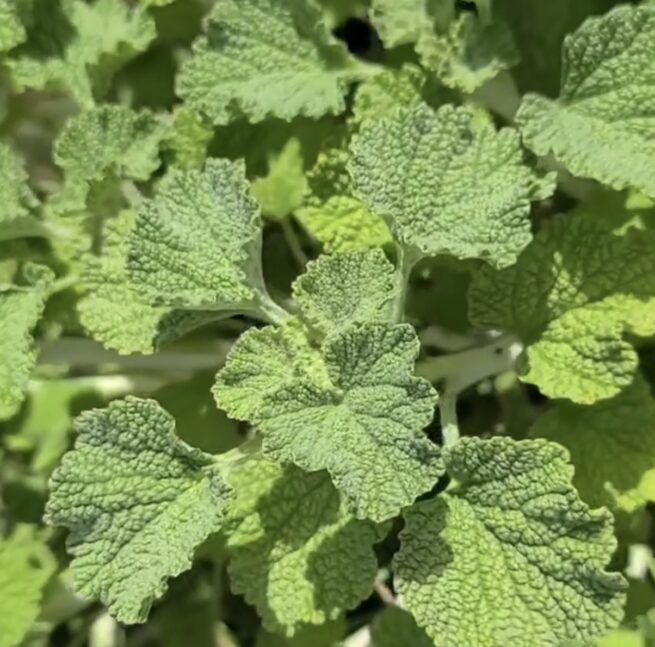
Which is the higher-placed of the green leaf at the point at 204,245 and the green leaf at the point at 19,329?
the green leaf at the point at 204,245

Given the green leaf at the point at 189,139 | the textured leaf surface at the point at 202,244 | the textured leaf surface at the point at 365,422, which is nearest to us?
the textured leaf surface at the point at 365,422

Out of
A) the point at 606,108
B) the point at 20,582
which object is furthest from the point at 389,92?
the point at 20,582

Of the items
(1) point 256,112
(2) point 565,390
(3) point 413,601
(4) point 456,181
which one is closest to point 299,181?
(1) point 256,112

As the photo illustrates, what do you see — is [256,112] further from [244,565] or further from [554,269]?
[244,565]

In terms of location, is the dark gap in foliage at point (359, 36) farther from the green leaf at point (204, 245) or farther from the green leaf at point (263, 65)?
the green leaf at point (204, 245)

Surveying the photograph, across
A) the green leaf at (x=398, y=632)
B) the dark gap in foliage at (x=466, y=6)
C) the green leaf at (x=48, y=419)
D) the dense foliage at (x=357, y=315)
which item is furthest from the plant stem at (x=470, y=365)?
the green leaf at (x=48, y=419)

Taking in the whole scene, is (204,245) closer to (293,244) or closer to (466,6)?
(293,244)
